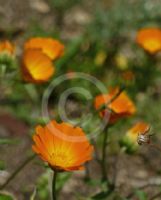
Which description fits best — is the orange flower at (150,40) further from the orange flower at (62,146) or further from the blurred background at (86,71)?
the orange flower at (62,146)

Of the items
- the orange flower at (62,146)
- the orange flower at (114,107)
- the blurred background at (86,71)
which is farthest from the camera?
the blurred background at (86,71)

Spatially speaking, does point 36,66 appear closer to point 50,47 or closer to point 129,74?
point 50,47

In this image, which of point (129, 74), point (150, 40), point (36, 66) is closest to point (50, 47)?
point (36, 66)

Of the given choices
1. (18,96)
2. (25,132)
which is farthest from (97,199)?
(18,96)

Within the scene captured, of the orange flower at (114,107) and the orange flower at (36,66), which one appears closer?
the orange flower at (114,107)

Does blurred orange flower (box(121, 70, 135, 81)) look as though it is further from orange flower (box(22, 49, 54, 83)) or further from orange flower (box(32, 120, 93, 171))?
orange flower (box(32, 120, 93, 171))

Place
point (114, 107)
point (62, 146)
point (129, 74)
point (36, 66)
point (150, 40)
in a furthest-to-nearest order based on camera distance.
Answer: point (129, 74), point (150, 40), point (36, 66), point (114, 107), point (62, 146)

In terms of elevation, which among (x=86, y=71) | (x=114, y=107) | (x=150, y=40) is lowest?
(x=86, y=71)

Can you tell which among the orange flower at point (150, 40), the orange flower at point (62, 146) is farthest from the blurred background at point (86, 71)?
the orange flower at point (62, 146)
